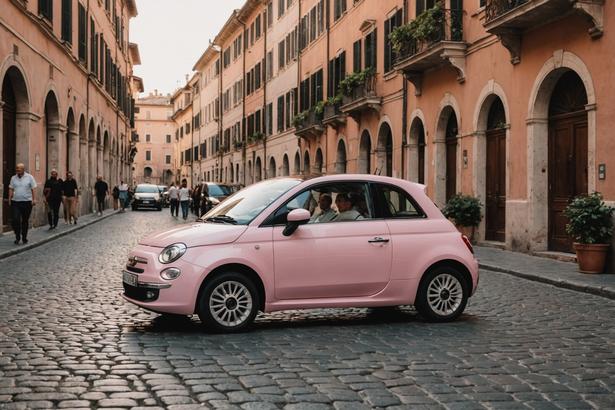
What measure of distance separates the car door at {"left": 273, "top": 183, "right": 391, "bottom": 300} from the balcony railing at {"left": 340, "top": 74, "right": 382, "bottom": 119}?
65.9 ft

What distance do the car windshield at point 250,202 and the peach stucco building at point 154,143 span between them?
12469 centimetres

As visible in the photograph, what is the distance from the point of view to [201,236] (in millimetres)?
7852

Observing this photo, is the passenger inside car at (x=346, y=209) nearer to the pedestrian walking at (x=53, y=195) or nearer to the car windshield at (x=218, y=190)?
the pedestrian walking at (x=53, y=195)

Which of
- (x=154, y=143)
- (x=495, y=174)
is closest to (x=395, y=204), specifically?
(x=495, y=174)

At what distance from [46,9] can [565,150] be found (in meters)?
15.9

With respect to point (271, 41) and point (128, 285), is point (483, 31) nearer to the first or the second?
point (128, 285)

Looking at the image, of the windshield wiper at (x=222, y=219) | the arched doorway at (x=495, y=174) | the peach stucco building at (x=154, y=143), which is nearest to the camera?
the windshield wiper at (x=222, y=219)

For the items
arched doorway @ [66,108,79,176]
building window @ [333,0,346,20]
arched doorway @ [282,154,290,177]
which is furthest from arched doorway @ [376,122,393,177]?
arched doorway @ [282,154,290,177]

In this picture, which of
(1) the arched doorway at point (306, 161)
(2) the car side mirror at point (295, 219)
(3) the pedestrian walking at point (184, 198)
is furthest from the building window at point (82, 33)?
(2) the car side mirror at point (295, 219)

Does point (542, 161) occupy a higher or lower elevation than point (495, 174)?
higher

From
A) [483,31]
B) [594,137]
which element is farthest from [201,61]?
[594,137]

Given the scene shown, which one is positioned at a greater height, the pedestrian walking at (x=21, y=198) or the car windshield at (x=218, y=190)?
the car windshield at (x=218, y=190)

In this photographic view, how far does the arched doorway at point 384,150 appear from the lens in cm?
2855

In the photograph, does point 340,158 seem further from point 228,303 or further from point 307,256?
point 228,303
